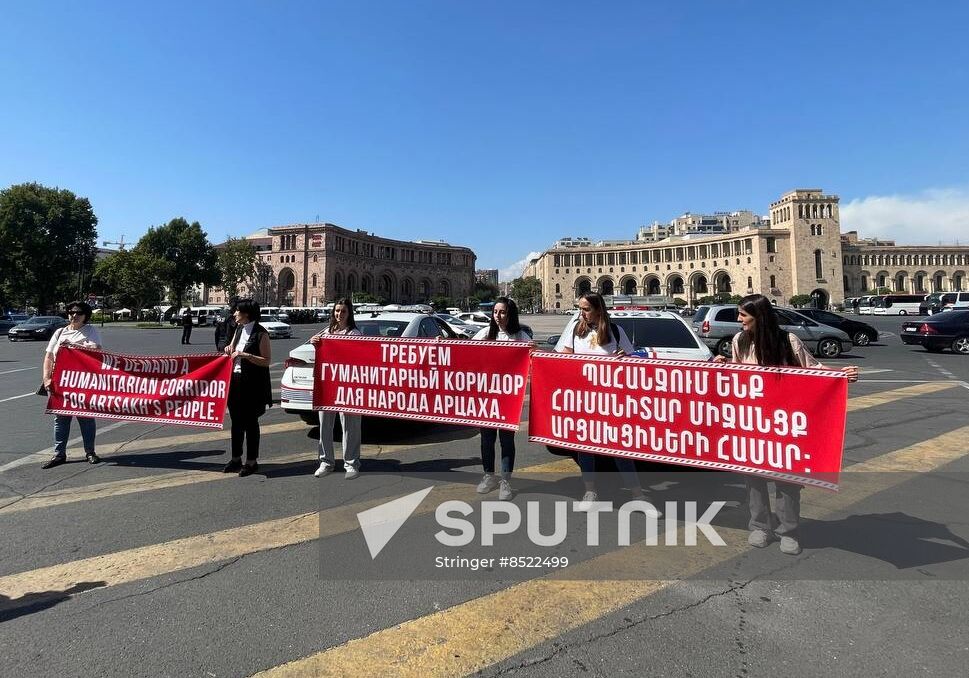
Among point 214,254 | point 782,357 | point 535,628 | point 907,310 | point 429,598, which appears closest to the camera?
point 535,628

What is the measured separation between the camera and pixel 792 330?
17.4 meters

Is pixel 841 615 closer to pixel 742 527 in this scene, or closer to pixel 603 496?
pixel 742 527

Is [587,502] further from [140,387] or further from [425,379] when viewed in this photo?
[140,387]

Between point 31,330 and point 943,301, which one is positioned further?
point 943,301

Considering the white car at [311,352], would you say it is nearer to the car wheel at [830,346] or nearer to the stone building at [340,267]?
the car wheel at [830,346]

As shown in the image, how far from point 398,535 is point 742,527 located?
109 inches

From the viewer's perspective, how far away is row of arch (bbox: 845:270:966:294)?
124 meters

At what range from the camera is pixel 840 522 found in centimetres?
404

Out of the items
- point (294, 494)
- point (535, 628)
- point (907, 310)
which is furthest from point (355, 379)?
point (907, 310)

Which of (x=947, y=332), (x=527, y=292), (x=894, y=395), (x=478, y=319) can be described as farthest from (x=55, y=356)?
(x=527, y=292)

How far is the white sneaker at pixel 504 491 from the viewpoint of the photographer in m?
4.54

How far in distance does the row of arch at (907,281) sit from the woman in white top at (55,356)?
498 ft

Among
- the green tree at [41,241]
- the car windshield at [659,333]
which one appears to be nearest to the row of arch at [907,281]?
the car windshield at [659,333]

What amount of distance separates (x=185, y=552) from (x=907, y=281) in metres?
163
